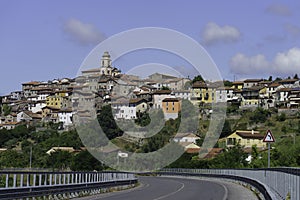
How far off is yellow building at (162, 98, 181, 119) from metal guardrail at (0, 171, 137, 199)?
→ 123653 mm

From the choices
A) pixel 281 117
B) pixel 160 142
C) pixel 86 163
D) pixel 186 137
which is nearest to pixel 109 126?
pixel 160 142

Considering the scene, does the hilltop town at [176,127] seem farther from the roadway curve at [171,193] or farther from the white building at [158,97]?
the roadway curve at [171,193]

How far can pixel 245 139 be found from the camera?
132875 mm

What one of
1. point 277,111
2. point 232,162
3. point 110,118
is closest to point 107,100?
point 277,111

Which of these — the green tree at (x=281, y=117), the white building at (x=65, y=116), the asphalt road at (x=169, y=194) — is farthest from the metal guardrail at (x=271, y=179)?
the white building at (x=65, y=116)

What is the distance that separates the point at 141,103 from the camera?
617 feet

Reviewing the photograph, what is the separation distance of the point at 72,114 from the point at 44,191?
17011 cm

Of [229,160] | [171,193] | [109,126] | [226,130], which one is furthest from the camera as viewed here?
[226,130]

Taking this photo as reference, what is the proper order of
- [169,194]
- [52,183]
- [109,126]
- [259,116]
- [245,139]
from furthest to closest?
[259,116] < [245,139] < [109,126] < [169,194] < [52,183]

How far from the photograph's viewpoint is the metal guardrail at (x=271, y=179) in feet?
49.9

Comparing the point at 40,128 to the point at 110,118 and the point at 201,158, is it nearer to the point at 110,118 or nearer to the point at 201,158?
the point at 110,118

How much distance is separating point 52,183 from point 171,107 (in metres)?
150

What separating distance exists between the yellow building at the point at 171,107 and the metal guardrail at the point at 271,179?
274ft

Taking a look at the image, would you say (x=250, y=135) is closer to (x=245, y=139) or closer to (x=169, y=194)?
(x=245, y=139)
